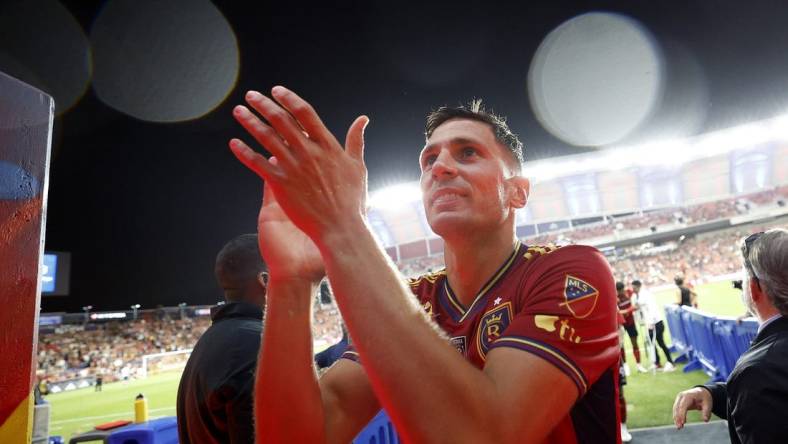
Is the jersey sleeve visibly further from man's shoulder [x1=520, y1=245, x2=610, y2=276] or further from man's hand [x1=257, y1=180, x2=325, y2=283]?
man's hand [x1=257, y1=180, x2=325, y2=283]

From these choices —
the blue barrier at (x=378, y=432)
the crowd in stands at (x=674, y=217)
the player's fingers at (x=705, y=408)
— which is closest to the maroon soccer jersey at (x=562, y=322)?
the player's fingers at (x=705, y=408)

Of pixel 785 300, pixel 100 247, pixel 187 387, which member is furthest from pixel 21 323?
pixel 100 247

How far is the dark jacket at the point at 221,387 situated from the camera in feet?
9.34

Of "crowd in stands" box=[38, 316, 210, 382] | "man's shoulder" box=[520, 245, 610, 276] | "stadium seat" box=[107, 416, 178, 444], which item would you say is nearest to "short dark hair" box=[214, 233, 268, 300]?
"stadium seat" box=[107, 416, 178, 444]

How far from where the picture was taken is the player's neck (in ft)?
6.45

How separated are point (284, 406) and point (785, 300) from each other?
2.56 meters

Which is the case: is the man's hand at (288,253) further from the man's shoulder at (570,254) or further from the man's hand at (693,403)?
the man's hand at (693,403)

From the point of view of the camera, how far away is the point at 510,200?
2062 millimetres

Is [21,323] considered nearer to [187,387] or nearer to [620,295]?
[187,387]

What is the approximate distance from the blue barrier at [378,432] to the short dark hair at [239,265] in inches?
62.1

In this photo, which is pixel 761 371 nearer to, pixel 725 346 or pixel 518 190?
pixel 518 190

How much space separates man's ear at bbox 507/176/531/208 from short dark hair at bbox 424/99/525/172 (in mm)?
84

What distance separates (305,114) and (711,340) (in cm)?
950

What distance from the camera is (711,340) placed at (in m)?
8.09
